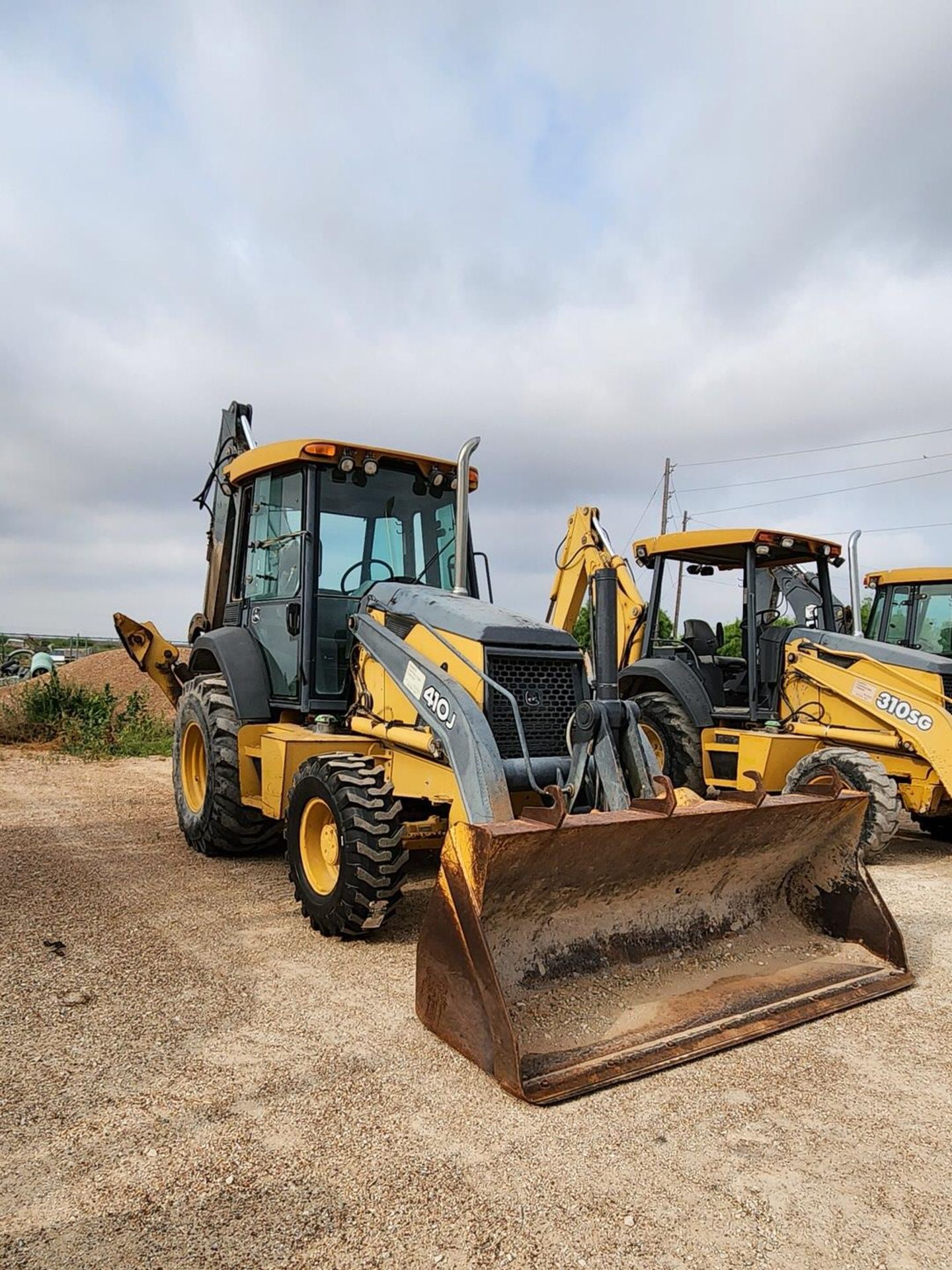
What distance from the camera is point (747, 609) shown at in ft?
27.4

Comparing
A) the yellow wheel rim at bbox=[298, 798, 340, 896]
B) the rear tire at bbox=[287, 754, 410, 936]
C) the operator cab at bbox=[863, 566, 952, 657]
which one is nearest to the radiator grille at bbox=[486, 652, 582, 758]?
the rear tire at bbox=[287, 754, 410, 936]

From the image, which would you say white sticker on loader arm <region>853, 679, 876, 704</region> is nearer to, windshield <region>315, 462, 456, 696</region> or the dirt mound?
windshield <region>315, 462, 456, 696</region>

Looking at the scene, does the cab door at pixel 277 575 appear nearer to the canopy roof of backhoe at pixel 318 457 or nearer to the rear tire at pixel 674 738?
the canopy roof of backhoe at pixel 318 457

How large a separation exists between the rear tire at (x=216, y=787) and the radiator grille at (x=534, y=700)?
2206mm

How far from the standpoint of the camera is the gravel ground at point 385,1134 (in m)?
2.39

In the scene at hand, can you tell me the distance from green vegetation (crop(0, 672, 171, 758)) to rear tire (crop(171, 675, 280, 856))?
6.54 m

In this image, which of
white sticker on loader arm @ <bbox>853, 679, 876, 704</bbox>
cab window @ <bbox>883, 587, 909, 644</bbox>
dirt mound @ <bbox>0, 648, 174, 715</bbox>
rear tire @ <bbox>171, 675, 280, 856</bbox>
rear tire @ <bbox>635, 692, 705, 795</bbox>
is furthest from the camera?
dirt mound @ <bbox>0, 648, 174, 715</bbox>

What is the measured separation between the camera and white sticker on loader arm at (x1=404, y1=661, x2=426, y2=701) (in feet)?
16.3

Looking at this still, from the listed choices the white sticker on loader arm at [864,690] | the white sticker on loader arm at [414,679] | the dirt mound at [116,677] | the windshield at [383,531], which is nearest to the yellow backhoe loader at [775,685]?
the white sticker on loader arm at [864,690]

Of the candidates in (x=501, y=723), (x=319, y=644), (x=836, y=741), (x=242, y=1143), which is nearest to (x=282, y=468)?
(x=319, y=644)

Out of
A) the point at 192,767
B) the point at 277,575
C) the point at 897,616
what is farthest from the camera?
the point at 897,616

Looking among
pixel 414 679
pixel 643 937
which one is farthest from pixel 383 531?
pixel 643 937

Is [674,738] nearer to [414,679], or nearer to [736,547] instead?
[736,547]

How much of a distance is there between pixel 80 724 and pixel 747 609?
1020 cm
